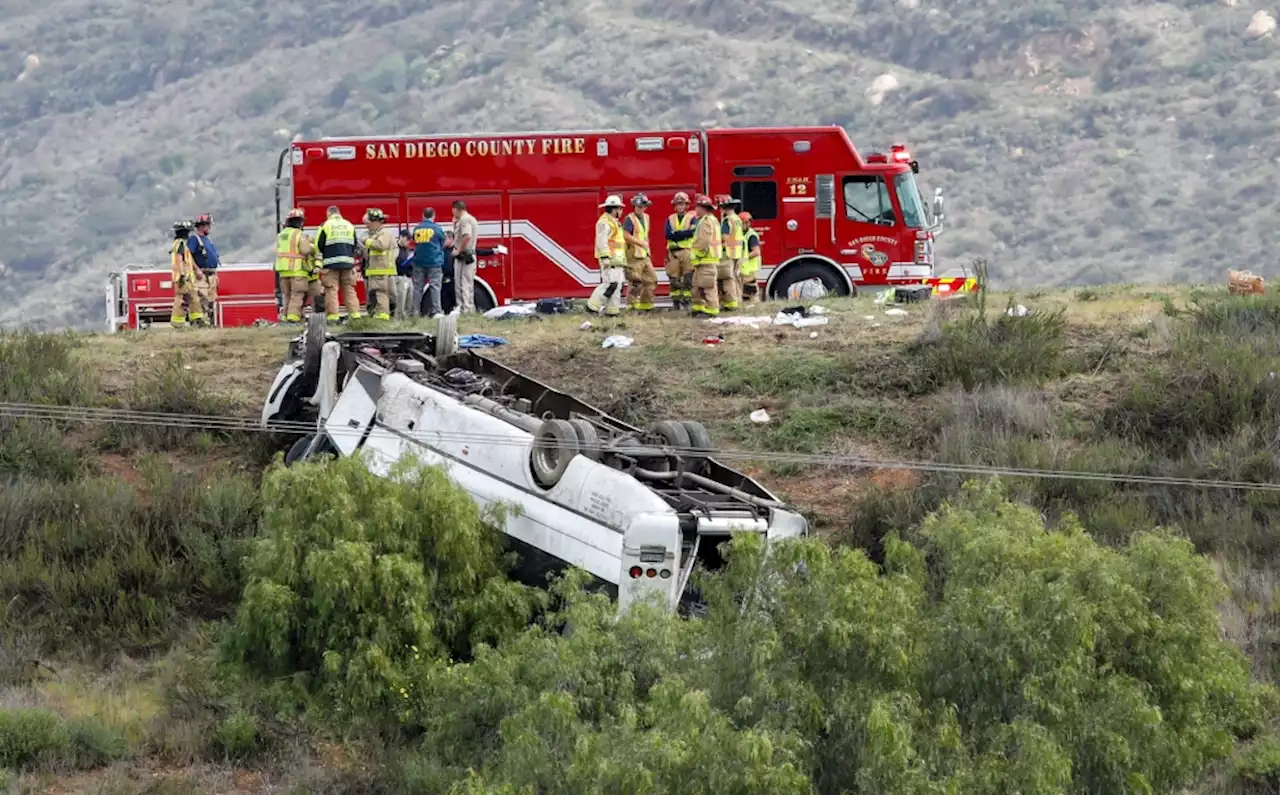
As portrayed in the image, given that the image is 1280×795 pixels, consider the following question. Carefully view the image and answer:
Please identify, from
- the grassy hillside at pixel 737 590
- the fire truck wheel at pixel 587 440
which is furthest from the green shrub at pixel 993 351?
the fire truck wheel at pixel 587 440

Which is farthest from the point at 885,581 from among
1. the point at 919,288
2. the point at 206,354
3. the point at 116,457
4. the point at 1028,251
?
the point at 1028,251

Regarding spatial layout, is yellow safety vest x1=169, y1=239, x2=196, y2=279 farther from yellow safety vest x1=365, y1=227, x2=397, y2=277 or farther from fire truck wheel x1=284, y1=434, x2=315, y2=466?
fire truck wheel x1=284, y1=434, x2=315, y2=466

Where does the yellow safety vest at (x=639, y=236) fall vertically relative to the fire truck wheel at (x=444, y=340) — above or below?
above

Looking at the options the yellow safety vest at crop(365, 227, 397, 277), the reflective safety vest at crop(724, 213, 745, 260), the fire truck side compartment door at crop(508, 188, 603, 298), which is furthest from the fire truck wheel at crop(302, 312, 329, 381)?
the fire truck side compartment door at crop(508, 188, 603, 298)

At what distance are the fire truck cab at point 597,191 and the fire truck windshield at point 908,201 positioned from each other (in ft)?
0.07

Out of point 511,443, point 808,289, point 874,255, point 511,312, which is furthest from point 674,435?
point 874,255

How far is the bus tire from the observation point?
2880 cm

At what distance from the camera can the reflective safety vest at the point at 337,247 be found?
23.8 m

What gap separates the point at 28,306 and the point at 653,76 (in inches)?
1157

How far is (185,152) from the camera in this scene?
309 feet

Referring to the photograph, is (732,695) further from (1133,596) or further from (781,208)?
(781,208)

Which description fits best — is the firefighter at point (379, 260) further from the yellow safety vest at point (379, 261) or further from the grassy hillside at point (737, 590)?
the grassy hillside at point (737, 590)

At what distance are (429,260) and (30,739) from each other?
13.0 meters

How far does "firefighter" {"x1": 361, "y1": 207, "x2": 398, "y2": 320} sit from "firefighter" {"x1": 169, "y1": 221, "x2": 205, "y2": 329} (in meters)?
2.68
